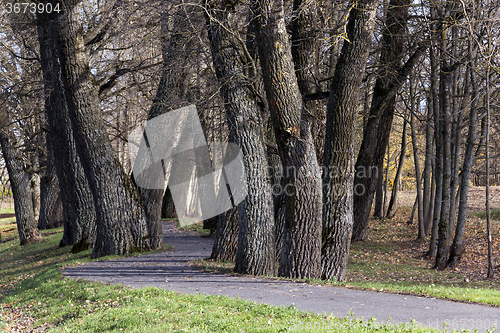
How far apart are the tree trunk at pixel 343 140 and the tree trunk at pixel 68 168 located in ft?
27.5

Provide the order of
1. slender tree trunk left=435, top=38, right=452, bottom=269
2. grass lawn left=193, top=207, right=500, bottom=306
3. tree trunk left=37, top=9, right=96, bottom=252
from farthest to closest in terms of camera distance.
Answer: tree trunk left=37, top=9, right=96, bottom=252
slender tree trunk left=435, top=38, right=452, bottom=269
grass lawn left=193, top=207, right=500, bottom=306

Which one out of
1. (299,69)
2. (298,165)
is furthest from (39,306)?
(299,69)

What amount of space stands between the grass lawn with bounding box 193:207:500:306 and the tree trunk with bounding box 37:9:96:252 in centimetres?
559

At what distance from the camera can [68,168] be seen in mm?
14039

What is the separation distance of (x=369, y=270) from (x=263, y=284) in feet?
19.4

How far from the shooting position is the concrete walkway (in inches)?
219

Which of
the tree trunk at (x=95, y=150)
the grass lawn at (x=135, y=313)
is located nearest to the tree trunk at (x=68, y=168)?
the tree trunk at (x=95, y=150)

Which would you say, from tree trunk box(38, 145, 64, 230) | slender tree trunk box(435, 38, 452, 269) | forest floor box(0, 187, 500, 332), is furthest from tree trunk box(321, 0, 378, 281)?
tree trunk box(38, 145, 64, 230)

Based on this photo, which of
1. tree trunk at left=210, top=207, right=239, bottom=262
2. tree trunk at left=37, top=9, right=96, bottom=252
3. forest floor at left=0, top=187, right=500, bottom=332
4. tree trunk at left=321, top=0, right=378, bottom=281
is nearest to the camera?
forest floor at left=0, top=187, right=500, bottom=332

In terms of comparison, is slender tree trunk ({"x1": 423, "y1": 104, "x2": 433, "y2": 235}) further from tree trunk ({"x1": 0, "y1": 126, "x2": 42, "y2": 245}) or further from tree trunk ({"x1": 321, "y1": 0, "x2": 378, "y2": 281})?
tree trunk ({"x1": 0, "y1": 126, "x2": 42, "y2": 245})

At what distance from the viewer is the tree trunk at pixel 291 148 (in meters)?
8.34

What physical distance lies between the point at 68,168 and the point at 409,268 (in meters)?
11.6

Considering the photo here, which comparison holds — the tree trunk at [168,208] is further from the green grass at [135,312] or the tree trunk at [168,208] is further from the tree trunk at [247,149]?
the tree trunk at [247,149]

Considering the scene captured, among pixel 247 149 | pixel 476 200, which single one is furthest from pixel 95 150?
pixel 476 200
